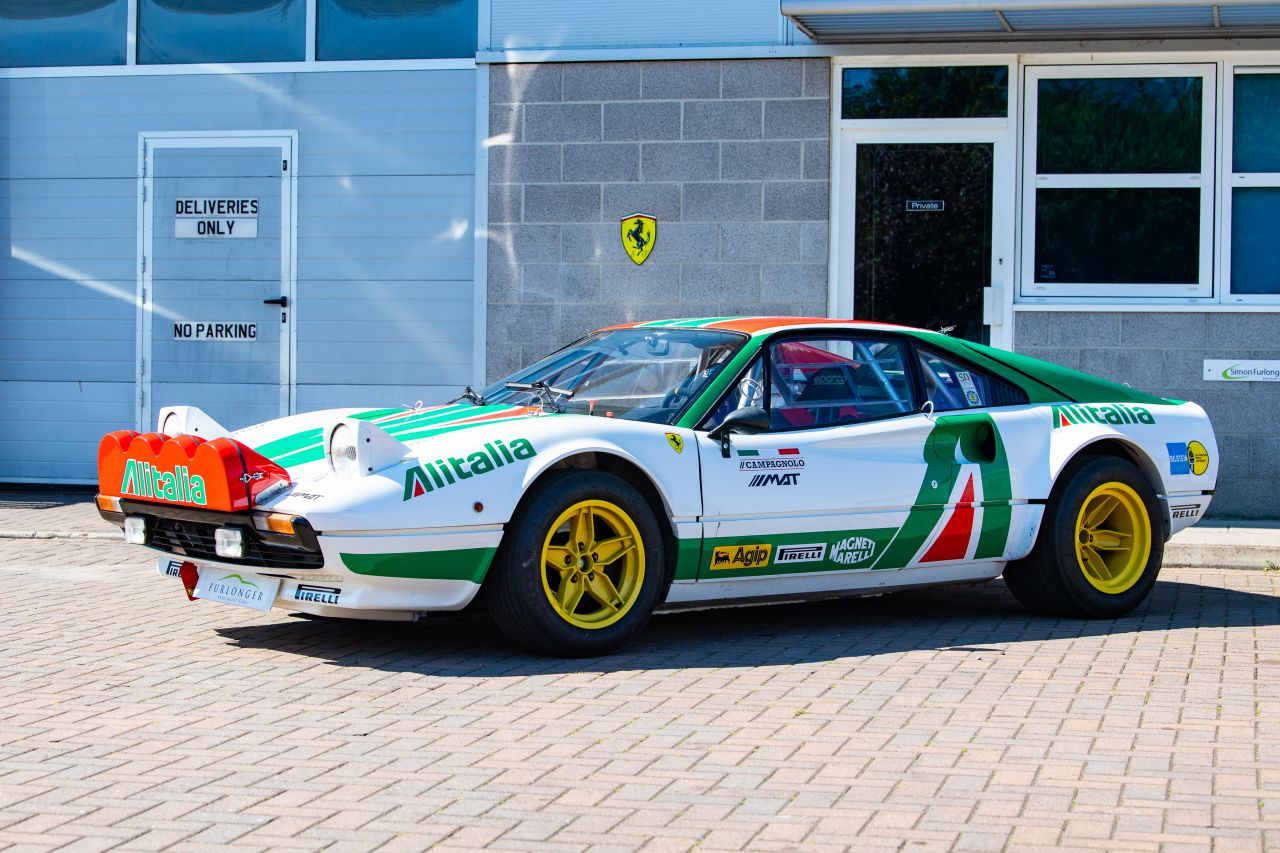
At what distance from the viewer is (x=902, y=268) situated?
1210cm

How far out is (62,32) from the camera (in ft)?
43.9

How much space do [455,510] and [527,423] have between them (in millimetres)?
498

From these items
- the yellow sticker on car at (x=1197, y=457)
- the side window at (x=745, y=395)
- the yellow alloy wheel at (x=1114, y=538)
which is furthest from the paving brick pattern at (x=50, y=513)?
the yellow sticker on car at (x=1197, y=457)

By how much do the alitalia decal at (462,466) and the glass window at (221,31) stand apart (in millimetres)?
7808

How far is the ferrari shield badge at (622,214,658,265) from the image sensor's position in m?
12.3

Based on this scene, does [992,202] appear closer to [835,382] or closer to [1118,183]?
[1118,183]

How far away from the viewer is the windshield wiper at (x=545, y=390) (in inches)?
269

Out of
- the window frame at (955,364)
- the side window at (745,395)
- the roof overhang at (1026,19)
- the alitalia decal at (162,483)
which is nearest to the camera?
the alitalia decal at (162,483)

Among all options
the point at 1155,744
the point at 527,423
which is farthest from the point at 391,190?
the point at 1155,744

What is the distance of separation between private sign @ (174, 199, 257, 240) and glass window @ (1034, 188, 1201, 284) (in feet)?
19.7

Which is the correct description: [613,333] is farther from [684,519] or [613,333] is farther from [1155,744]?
[1155,744]

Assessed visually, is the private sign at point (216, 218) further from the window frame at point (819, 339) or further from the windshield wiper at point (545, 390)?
the window frame at point (819, 339)

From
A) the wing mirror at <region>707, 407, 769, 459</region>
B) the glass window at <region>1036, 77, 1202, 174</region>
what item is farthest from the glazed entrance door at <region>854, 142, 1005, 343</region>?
the wing mirror at <region>707, 407, 769, 459</region>

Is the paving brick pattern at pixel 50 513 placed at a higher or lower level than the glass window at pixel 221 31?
lower
